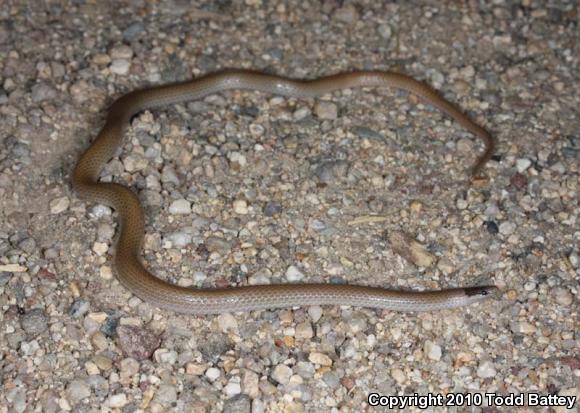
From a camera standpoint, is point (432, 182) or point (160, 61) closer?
point (432, 182)

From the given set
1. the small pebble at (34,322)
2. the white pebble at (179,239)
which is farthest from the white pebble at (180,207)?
the small pebble at (34,322)

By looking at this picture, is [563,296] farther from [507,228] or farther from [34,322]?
[34,322]

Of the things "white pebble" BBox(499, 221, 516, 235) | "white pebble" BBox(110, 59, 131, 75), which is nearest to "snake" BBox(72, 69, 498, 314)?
"white pebble" BBox(110, 59, 131, 75)

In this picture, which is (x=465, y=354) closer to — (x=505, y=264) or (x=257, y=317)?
(x=505, y=264)

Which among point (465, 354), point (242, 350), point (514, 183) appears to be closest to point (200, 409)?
point (242, 350)

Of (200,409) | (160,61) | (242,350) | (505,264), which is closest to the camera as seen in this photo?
(200,409)

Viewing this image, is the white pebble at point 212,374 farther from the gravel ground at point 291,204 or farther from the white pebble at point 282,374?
the white pebble at point 282,374

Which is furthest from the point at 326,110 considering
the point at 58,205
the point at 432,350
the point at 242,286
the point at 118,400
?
→ the point at 118,400
